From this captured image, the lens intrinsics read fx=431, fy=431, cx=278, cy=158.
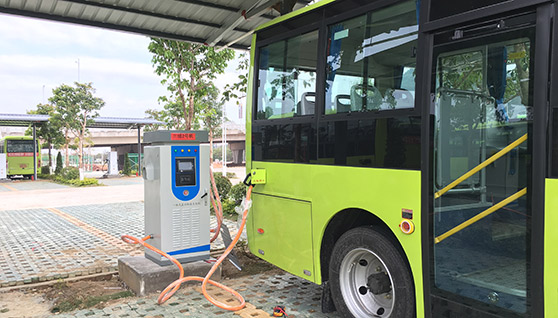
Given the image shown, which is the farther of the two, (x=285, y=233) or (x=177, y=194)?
(x=177, y=194)

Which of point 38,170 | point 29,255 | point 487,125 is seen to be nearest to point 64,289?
point 29,255

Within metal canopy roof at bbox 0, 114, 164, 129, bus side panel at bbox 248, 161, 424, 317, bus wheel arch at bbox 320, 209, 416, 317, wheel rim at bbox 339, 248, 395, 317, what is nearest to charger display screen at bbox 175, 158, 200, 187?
bus side panel at bbox 248, 161, 424, 317

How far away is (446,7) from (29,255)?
734 cm

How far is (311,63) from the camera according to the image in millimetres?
4512

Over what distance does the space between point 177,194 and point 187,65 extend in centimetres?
646

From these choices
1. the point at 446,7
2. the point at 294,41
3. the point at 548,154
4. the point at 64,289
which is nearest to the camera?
the point at 548,154

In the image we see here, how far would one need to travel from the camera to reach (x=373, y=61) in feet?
12.5

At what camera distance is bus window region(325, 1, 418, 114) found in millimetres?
3514

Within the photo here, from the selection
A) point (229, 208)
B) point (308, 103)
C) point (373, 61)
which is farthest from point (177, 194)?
point (229, 208)

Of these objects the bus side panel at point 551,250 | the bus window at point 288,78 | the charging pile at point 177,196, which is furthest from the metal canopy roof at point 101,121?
the bus side panel at point 551,250

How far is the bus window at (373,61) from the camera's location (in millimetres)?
3514

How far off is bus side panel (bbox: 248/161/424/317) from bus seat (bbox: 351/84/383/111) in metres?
0.55

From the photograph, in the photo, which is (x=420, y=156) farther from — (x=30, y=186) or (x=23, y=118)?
(x=23, y=118)

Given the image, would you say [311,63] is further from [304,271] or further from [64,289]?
[64,289]
